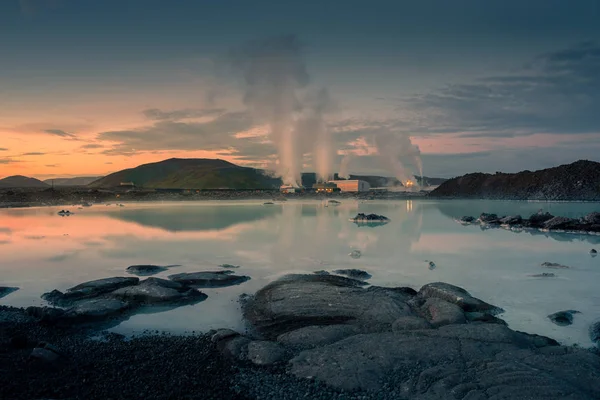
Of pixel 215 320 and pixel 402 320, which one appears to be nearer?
pixel 402 320

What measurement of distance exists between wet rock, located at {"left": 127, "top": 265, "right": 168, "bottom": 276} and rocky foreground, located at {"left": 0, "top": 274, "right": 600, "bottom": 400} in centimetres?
616

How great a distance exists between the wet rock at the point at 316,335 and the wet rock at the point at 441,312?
190 cm

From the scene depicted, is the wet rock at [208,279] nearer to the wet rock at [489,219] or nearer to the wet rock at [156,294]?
the wet rock at [156,294]

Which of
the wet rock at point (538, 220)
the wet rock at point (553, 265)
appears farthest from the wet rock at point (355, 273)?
the wet rock at point (538, 220)

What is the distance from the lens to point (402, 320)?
9547 mm

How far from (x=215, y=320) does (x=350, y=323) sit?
329 cm

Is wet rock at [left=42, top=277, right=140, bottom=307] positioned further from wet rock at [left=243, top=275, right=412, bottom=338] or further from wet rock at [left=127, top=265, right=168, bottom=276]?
wet rock at [left=243, top=275, right=412, bottom=338]

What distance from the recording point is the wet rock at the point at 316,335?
338 inches

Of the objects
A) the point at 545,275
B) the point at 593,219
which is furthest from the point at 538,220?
the point at 545,275

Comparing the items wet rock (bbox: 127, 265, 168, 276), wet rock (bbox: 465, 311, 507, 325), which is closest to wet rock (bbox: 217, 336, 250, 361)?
wet rock (bbox: 465, 311, 507, 325)

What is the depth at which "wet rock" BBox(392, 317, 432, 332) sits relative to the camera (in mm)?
9203

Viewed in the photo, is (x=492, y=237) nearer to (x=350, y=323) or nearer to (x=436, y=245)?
(x=436, y=245)

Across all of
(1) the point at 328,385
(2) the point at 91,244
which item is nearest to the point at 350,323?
(1) the point at 328,385

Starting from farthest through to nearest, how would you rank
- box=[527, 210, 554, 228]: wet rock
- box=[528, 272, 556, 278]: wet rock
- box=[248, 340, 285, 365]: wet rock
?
box=[527, 210, 554, 228]: wet rock → box=[528, 272, 556, 278]: wet rock → box=[248, 340, 285, 365]: wet rock
